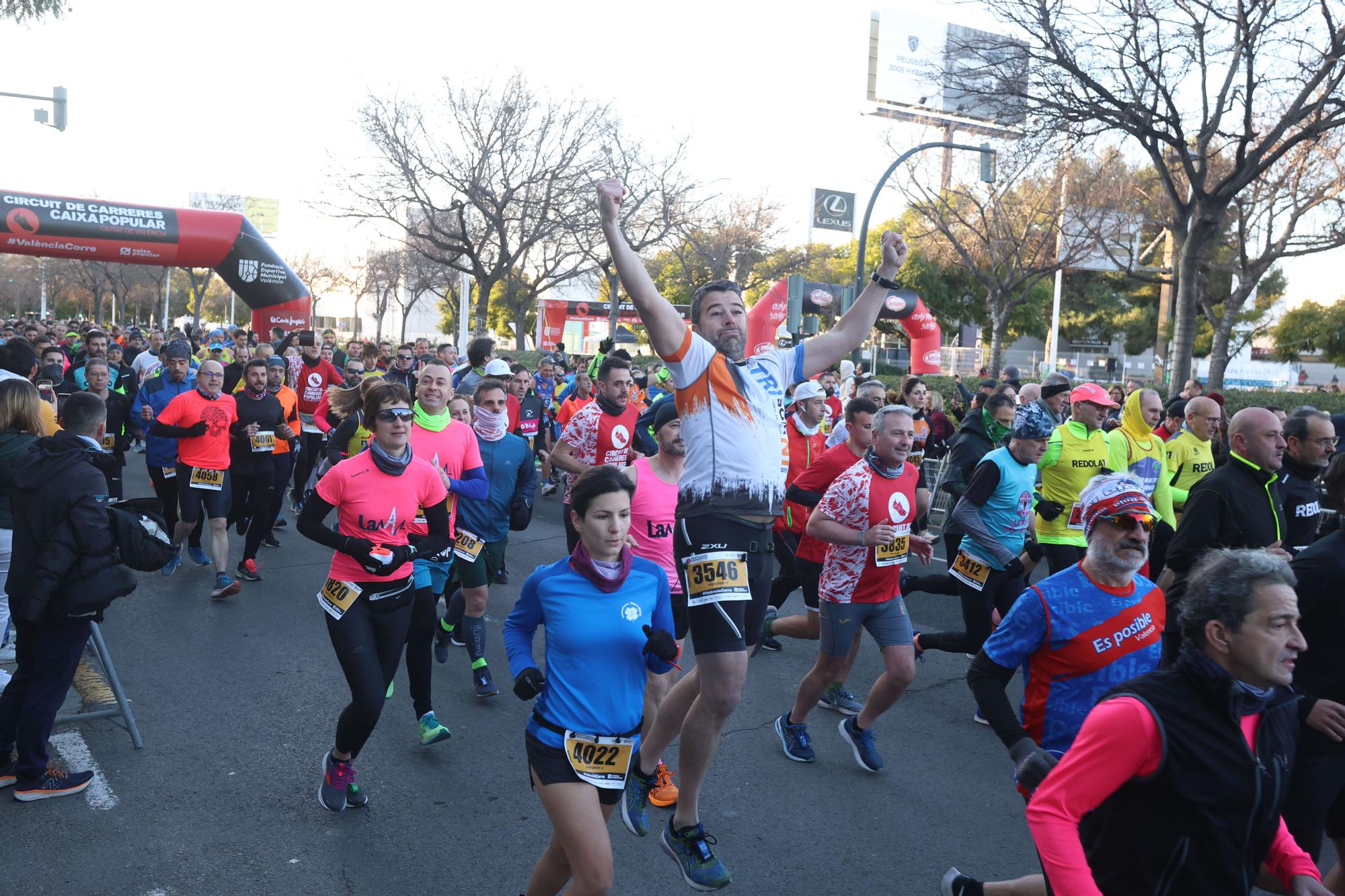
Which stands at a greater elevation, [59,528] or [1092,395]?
[1092,395]

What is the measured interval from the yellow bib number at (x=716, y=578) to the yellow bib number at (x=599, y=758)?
64 cm

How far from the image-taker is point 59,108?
60.3ft

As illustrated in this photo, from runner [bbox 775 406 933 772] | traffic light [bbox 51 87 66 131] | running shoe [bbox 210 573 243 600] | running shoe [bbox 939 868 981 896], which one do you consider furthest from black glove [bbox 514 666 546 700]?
traffic light [bbox 51 87 66 131]

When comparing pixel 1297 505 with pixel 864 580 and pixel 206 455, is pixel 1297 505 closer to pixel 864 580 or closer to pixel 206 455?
pixel 864 580

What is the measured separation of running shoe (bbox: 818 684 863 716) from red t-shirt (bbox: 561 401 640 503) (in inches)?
79.5

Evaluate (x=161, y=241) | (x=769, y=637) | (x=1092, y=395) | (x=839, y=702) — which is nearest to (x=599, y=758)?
(x=839, y=702)

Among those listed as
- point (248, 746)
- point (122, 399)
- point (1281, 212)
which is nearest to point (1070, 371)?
point (1281, 212)

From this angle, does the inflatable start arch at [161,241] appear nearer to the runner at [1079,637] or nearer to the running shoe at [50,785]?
the running shoe at [50,785]

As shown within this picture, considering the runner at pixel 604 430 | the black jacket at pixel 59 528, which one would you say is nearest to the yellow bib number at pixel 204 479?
the runner at pixel 604 430

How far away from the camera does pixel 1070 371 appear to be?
41.8 metres

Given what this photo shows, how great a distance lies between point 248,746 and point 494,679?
1.67 m

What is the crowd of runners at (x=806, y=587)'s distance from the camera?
2400 millimetres

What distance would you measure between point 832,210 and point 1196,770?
33780mm

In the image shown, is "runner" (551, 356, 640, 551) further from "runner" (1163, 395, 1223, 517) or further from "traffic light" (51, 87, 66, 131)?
"traffic light" (51, 87, 66, 131)
